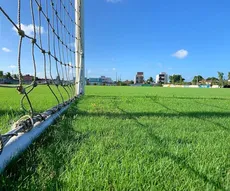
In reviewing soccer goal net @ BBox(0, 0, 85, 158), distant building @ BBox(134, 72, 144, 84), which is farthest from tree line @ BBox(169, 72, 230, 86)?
soccer goal net @ BBox(0, 0, 85, 158)

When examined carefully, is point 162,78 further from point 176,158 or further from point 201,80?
point 176,158

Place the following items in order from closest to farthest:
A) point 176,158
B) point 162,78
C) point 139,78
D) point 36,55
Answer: point 176,158 → point 36,55 → point 139,78 → point 162,78

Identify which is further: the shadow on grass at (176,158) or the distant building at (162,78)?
the distant building at (162,78)

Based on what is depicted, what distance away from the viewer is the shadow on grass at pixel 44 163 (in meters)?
0.91

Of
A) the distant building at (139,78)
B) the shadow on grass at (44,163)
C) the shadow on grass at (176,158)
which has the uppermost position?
the distant building at (139,78)

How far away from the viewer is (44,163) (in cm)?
114

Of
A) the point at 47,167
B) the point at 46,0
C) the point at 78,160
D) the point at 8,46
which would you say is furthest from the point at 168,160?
the point at 46,0

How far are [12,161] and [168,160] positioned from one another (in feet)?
2.33

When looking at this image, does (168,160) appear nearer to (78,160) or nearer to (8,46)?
(78,160)

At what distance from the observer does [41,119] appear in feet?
6.09

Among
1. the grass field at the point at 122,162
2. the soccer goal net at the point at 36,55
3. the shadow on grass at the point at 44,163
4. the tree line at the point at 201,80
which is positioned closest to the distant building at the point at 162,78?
the tree line at the point at 201,80

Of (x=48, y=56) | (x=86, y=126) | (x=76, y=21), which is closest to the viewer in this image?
(x=86, y=126)

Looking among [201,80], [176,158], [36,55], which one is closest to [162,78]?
[201,80]

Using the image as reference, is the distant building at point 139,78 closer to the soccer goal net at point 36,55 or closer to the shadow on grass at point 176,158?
the soccer goal net at point 36,55
